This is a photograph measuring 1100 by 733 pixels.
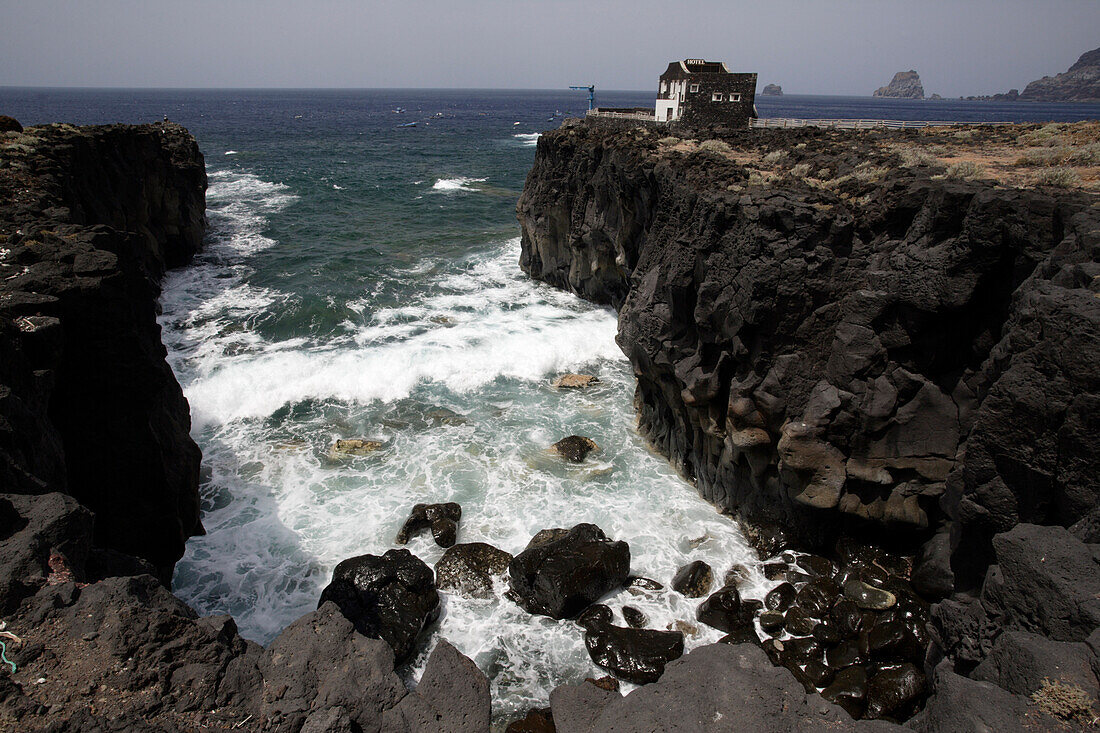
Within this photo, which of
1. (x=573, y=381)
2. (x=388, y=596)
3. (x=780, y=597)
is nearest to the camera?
(x=388, y=596)

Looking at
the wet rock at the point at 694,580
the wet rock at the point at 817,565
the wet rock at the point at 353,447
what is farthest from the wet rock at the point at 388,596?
the wet rock at the point at 817,565

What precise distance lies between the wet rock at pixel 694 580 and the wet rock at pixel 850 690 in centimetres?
318

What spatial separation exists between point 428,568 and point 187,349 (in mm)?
18866

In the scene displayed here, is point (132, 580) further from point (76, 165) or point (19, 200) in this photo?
point (76, 165)

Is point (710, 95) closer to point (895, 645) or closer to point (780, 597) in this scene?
point (780, 597)

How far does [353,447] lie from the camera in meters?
19.2

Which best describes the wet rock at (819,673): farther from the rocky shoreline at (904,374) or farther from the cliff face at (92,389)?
the cliff face at (92,389)

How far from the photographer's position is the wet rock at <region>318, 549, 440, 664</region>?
12070 mm

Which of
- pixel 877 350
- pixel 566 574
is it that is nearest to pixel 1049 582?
pixel 877 350

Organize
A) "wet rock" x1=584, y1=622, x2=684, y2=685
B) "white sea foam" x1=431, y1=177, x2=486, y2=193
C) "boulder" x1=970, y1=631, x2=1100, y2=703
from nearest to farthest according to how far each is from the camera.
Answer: "boulder" x1=970, y1=631, x2=1100, y2=703 < "wet rock" x1=584, y1=622, x2=684, y2=685 < "white sea foam" x1=431, y1=177, x2=486, y2=193

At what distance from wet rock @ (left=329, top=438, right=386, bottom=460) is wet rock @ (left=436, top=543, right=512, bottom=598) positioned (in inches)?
232

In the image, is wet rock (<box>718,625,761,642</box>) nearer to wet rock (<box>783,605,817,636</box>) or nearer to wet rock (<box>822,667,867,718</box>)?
wet rock (<box>783,605,817,636</box>)

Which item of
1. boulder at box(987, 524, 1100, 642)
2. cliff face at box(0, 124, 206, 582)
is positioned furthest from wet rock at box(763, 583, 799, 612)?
cliff face at box(0, 124, 206, 582)

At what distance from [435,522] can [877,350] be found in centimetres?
1175
